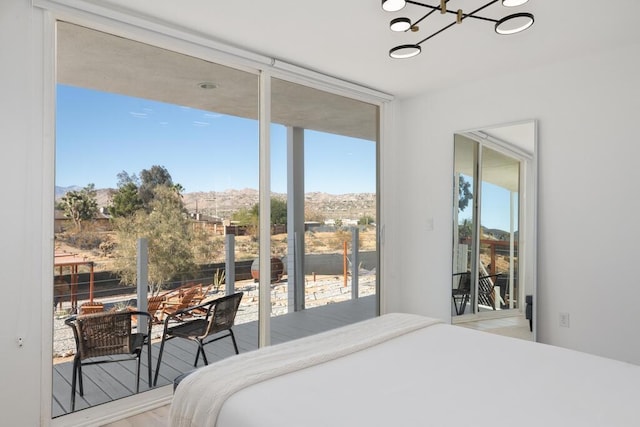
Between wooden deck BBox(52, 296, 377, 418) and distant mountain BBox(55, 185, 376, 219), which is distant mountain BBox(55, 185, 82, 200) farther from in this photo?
wooden deck BBox(52, 296, 377, 418)

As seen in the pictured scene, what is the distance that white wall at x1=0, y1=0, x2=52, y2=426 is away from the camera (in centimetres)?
220

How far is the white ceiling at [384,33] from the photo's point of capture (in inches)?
97.0

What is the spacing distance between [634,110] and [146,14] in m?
3.29

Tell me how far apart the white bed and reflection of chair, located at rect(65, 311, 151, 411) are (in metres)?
1.12

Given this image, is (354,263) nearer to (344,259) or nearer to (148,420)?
(344,259)

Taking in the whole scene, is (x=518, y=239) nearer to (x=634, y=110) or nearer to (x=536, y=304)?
(x=536, y=304)

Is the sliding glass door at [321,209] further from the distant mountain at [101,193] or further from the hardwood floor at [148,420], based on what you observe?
the distant mountain at [101,193]

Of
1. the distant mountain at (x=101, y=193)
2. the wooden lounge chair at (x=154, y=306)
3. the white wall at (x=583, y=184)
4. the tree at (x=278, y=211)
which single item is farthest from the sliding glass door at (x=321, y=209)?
the distant mountain at (x=101, y=193)

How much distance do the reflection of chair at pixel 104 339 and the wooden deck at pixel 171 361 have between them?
0.12 feet

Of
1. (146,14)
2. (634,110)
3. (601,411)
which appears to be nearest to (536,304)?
(634,110)

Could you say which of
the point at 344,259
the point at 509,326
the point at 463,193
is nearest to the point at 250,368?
the point at 344,259

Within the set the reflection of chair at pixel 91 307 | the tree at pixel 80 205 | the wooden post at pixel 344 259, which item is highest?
the tree at pixel 80 205

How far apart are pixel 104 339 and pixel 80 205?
0.81m

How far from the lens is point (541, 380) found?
1.67 metres
